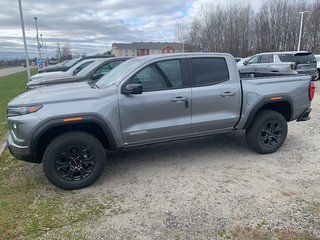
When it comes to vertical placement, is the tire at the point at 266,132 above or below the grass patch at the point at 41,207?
above

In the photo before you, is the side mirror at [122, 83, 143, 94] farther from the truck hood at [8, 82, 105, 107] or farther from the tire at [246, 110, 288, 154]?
the tire at [246, 110, 288, 154]

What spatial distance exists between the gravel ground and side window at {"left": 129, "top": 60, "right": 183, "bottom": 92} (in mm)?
1337

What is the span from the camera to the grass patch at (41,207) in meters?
3.14

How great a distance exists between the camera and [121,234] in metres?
3.03

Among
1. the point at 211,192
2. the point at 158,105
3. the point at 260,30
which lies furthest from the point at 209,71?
the point at 260,30

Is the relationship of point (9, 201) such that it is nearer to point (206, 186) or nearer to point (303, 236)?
point (206, 186)

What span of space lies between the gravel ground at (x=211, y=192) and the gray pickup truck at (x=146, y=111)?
48 cm

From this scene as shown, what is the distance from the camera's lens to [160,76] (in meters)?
4.42

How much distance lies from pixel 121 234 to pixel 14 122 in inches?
81.0

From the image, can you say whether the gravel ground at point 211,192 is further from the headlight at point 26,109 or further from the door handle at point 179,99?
the headlight at point 26,109

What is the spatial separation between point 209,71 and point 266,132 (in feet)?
5.09

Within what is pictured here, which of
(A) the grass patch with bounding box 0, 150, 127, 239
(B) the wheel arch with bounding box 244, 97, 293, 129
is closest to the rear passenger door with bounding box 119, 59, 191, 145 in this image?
(A) the grass patch with bounding box 0, 150, 127, 239

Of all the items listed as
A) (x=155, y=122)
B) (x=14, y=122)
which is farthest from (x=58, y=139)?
(x=155, y=122)

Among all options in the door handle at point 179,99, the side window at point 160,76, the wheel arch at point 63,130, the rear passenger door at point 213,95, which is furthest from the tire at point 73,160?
the rear passenger door at point 213,95
